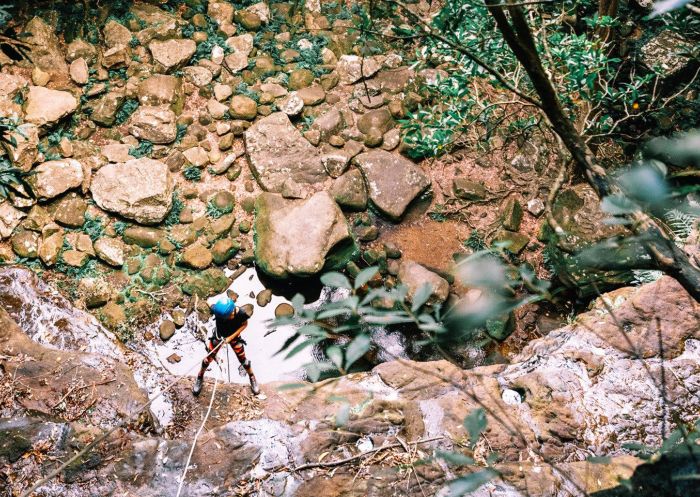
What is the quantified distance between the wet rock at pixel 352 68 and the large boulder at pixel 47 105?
2.77m

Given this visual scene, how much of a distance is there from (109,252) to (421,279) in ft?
9.38

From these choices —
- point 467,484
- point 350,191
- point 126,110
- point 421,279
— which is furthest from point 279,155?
point 467,484

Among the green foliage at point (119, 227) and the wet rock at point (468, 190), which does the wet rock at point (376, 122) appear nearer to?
the wet rock at point (468, 190)

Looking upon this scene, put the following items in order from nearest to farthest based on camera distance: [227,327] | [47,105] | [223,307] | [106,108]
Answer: [223,307]
[227,327]
[47,105]
[106,108]

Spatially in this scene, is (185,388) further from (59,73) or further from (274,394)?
(59,73)

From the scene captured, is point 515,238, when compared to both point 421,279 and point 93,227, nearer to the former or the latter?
point 421,279

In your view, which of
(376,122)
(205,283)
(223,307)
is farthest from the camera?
(376,122)

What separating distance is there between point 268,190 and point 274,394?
215 centimetres

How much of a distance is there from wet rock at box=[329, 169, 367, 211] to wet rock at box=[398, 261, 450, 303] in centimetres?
76

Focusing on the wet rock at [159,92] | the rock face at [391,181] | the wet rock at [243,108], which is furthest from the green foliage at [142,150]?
the rock face at [391,181]

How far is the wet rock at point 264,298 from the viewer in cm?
433

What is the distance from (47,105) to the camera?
446 cm

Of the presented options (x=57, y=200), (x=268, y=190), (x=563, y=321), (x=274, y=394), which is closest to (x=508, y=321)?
(x=563, y=321)

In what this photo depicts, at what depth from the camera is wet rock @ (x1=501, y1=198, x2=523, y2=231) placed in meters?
4.74
